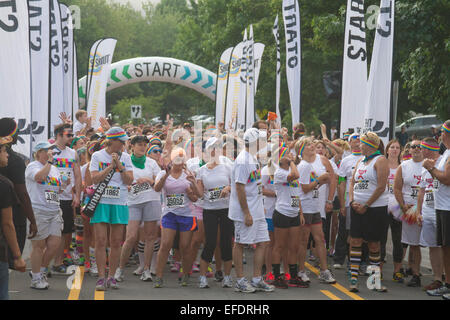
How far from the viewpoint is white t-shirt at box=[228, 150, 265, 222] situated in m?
9.89

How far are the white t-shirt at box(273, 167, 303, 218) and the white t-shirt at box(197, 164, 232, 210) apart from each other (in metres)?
0.71

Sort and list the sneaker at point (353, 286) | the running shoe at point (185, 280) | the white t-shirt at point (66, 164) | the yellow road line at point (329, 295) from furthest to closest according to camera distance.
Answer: the white t-shirt at point (66, 164), the running shoe at point (185, 280), the sneaker at point (353, 286), the yellow road line at point (329, 295)

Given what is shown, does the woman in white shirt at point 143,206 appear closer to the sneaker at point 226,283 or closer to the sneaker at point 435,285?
the sneaker at point 226,283

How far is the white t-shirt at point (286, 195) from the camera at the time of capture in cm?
1040

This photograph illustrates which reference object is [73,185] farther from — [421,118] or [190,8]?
[190,8]

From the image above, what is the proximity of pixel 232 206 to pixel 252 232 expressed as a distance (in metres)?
0.45

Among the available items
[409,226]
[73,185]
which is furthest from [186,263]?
[409,226]

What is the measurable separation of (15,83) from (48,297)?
10.4 ft

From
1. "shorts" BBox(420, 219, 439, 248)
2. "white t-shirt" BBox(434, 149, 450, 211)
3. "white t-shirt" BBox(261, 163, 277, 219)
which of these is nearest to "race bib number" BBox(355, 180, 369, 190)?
"white t-shirt" BBox(434, 149, 450, 211)

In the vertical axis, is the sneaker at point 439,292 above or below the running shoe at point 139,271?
above

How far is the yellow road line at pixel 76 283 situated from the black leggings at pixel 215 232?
5.79 feet

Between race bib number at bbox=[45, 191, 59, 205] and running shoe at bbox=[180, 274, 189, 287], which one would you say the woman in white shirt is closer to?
running shoe at bbox=[180, 274, 189, 287]

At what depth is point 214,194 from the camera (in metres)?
10.3

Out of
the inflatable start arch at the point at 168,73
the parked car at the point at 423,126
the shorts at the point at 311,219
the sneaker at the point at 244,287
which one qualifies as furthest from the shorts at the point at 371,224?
the parked car at the point at 423,126
